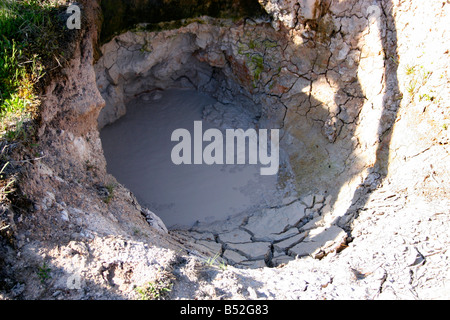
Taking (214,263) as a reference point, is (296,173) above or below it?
above

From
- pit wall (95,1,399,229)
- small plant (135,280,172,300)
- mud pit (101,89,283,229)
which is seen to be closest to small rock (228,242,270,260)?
mud pit (101,89,283,229)

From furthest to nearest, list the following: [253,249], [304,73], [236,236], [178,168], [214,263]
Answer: [178,168] → [304,73] → [236,236] → [253,249] → [214,263]

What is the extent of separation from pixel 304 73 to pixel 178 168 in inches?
67.0

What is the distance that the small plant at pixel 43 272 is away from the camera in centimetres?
225

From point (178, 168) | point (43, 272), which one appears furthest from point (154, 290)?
point (178, 168)

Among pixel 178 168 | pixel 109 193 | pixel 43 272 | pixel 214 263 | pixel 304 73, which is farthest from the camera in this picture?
pixel 178 168

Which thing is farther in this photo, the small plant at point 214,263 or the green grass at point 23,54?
the green grass at point 23,54

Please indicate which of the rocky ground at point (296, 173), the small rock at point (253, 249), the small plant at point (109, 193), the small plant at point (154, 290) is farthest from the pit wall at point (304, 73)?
the small plant at point (154, 290)

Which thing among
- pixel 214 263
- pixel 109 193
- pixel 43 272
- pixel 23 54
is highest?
pixel 23 54

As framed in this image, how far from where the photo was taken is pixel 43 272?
227 cm

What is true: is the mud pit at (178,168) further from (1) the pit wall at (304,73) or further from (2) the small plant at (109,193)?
(2) the small plant at (109,193)

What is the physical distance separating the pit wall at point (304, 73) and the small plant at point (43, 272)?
7.72 feet

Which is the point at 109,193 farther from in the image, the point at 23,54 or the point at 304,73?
the point at 304,73

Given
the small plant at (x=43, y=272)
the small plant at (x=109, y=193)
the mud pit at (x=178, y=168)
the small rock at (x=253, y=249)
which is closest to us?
the small plant at (x=43, y=272)
